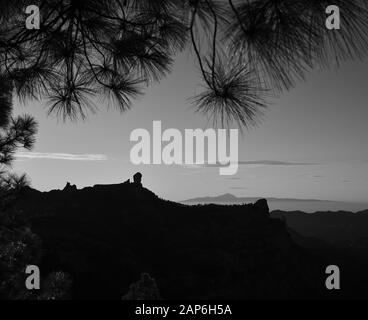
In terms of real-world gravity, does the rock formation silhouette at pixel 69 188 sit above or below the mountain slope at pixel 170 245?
above

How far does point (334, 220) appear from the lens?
162m

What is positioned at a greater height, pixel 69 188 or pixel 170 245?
pixel 69 188

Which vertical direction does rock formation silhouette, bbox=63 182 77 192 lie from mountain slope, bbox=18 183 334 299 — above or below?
above

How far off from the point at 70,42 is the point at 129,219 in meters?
75.2

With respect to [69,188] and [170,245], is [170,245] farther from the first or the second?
[69,188]

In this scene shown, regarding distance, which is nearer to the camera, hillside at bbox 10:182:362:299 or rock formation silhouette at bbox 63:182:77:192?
hillside at bbox 10:182:362:299

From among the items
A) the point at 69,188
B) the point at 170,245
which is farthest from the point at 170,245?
the point at 69,188

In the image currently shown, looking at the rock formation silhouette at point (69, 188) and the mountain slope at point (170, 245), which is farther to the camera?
the rock formation silhouette at point (69, 188)

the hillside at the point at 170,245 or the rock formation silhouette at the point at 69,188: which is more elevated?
the rock formation silhouette at the point at 69,188

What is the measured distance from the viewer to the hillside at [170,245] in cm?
6078

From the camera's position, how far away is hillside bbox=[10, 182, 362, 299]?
199ft

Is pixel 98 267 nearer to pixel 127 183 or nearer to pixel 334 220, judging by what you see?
pixel 127 183

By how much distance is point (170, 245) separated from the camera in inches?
2901
